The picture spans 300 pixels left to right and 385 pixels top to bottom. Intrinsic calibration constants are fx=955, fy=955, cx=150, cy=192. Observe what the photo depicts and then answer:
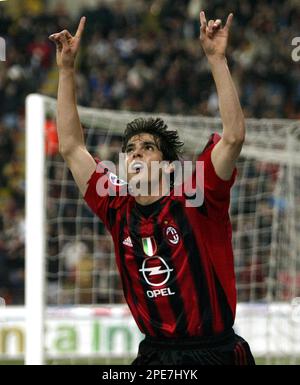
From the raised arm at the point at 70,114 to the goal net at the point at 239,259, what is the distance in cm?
326

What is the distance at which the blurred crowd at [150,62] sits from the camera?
15.8 metres

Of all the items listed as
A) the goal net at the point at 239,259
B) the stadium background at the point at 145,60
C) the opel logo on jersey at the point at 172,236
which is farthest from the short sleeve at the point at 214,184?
the stadium background at the point at 145,60

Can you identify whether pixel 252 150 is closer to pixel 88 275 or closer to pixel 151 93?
pixel 88 275

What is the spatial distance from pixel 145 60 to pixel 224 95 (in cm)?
1299

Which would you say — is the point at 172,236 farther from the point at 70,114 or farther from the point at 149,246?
the point at 70,114

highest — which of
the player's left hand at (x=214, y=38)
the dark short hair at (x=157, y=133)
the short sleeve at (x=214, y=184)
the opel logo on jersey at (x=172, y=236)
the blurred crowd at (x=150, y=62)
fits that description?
the blurred crowd at (x=150, y=62)

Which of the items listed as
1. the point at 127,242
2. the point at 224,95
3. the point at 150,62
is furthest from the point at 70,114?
the point at 150,62

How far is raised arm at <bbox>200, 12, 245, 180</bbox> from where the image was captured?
3.87 m

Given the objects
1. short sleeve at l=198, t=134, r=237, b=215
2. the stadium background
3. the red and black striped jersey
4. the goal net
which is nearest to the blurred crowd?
the stadium background

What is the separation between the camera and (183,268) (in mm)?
4164

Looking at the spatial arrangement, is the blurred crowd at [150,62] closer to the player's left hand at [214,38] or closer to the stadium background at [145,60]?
the stadium background at [145,60]

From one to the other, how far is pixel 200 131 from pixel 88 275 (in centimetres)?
287

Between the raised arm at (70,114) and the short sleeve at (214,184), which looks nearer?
the short sleeve at (214,184)
